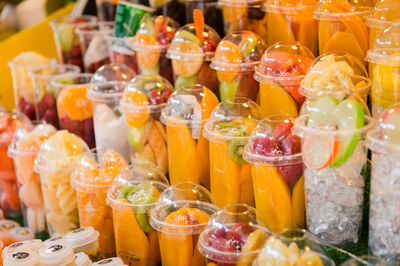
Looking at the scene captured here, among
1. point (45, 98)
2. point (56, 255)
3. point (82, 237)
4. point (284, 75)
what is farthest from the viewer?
point (45, 98)

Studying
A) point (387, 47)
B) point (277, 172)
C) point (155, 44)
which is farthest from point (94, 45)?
point (387, 47)

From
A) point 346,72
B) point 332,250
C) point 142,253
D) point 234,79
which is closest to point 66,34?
point 234,79

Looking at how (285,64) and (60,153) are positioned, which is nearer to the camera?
(285,64)

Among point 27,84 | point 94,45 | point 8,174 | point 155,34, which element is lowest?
point 8,174

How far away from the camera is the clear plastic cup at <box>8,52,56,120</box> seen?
299cm

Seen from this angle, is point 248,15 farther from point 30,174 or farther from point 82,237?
point 30,174

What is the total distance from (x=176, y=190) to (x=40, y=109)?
1.35 metres

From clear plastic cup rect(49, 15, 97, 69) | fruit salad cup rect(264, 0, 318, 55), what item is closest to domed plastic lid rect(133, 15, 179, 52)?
fruit salad cup rect(264, 0, 318, 55)

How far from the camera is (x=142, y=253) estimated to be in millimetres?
1964

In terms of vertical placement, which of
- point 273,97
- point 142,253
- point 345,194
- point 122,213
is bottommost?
point 142,253

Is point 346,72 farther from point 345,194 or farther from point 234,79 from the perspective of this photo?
point 234,79

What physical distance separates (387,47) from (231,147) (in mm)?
557

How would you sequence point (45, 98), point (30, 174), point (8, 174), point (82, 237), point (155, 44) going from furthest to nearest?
point (45, 98)
point (8, 174)
point (30, 174)
point (155, 44)
point (82, 237)

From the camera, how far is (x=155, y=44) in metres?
2.47
